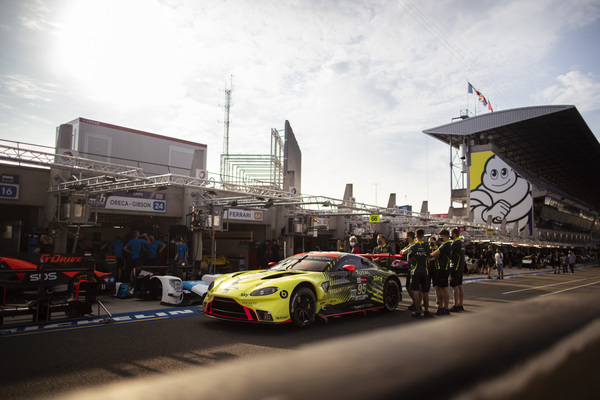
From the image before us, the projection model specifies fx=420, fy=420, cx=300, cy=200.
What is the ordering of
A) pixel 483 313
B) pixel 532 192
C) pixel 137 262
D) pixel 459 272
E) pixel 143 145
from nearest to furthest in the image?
pixel 483 313
pixel 459 272
pixel 137 262
pixel 143 145
pixel 532 192

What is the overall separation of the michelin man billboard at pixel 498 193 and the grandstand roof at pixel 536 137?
2.02 metres

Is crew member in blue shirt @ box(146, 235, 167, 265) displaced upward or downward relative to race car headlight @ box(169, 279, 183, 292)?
upward

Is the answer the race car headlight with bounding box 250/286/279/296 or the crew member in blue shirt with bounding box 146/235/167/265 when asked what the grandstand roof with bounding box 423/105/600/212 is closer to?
the crew member in blue shirt with bounding box 146/235/167/265

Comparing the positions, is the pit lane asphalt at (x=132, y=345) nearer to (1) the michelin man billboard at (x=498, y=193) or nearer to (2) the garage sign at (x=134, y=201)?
(2) the garage sign at (x=134, y=201)

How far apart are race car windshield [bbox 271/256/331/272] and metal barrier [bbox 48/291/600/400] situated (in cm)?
709

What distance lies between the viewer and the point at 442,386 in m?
0.77

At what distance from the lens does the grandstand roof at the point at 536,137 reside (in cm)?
5488

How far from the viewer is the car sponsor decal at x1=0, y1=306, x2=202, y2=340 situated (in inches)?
265

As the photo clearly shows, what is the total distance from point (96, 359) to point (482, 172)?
6112 cm

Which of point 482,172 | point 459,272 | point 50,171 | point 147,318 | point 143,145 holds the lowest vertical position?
point 147,318

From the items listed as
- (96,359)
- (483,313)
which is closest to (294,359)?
(483,313)

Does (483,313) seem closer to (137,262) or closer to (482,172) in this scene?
(137,262)

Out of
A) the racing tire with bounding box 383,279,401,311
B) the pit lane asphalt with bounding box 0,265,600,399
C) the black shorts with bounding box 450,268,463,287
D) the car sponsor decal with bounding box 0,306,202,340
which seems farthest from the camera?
the black shorts with bounding box 450,268,463,287

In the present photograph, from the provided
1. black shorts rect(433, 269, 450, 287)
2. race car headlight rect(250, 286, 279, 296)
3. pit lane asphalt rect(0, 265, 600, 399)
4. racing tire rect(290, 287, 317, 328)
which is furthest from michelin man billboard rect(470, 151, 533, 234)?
race car headlight rect(250, 286, 279, 296)
